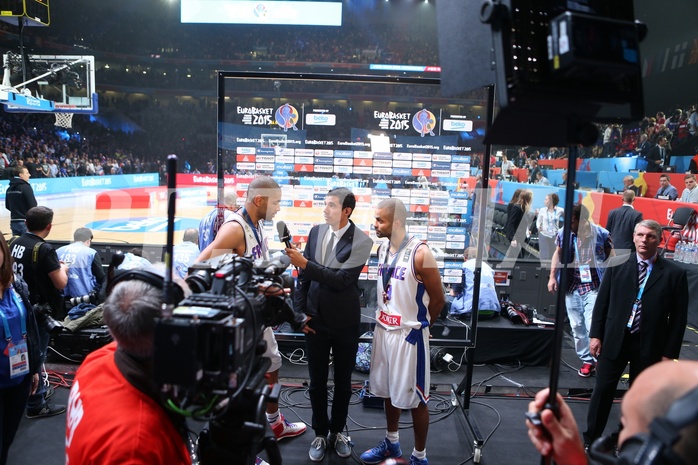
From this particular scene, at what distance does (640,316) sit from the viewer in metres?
3.29

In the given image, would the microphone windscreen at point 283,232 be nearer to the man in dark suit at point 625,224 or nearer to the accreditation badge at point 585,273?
the accreditation badge at point 585,273

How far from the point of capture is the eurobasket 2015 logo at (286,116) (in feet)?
12.4

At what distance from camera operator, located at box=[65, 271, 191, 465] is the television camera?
74 millimetres

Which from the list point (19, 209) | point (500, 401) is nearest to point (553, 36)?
point (500, 401)

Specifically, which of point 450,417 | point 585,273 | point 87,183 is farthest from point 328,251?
point 87,183

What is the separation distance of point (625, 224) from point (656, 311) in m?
3.87

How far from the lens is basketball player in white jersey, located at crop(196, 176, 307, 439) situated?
9.86 feet

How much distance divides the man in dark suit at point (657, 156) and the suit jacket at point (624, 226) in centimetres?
499

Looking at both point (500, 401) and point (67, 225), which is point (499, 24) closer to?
point (500, 401)

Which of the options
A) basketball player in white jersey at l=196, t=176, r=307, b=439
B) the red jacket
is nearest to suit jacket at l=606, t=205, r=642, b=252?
basketball player in white jersey at l=196, t=176, r=307, b=439

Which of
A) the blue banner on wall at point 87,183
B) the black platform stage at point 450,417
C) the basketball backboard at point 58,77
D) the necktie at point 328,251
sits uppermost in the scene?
the basketball backboard at point 58,77

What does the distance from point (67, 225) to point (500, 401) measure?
38.9ft

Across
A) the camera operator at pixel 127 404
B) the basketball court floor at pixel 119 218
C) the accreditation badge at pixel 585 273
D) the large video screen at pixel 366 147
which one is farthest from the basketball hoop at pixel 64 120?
the camera operator at pixel 127 404

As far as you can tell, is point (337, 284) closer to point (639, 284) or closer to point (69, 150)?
point (639, 284)
